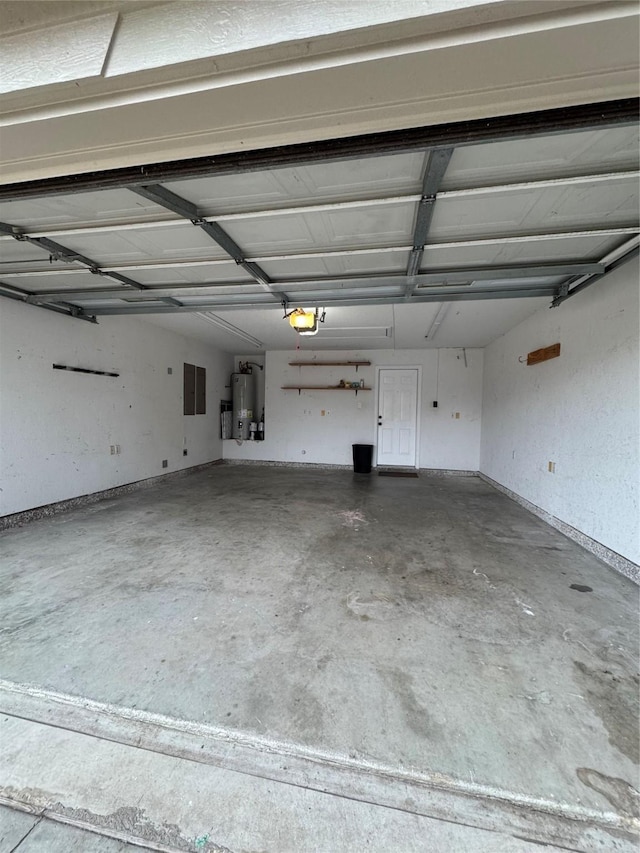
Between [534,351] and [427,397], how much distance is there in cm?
279

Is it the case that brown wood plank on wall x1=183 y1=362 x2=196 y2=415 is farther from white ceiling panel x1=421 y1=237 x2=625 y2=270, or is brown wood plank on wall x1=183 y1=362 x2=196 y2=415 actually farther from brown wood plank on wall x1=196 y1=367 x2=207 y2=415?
white ceiling panel x1=421 y1=237 x2=625 y2=270

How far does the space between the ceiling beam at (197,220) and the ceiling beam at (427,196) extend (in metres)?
1.30

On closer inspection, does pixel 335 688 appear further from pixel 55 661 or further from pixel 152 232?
pixel 152 232

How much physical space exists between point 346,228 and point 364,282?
900 millimetres

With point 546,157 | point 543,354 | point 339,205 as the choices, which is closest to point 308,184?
point 339,205

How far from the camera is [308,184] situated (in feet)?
6.12

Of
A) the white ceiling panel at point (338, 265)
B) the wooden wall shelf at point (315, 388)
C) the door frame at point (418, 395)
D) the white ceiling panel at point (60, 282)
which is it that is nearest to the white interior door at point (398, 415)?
the door frame at point (418, 395)

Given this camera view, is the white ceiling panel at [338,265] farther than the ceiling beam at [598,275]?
Yes

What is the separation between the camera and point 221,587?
8.11ft

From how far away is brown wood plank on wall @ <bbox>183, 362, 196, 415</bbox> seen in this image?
21.4 ft

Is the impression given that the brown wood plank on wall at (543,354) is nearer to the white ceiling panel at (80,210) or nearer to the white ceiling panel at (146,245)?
the white ceiling panel at (146,245)

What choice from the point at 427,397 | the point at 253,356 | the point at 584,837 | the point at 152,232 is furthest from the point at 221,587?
the point at 253,356

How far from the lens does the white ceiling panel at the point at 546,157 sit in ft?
4.95

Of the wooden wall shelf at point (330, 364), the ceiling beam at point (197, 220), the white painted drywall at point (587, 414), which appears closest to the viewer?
the ceiling beam at point (197, 220)
